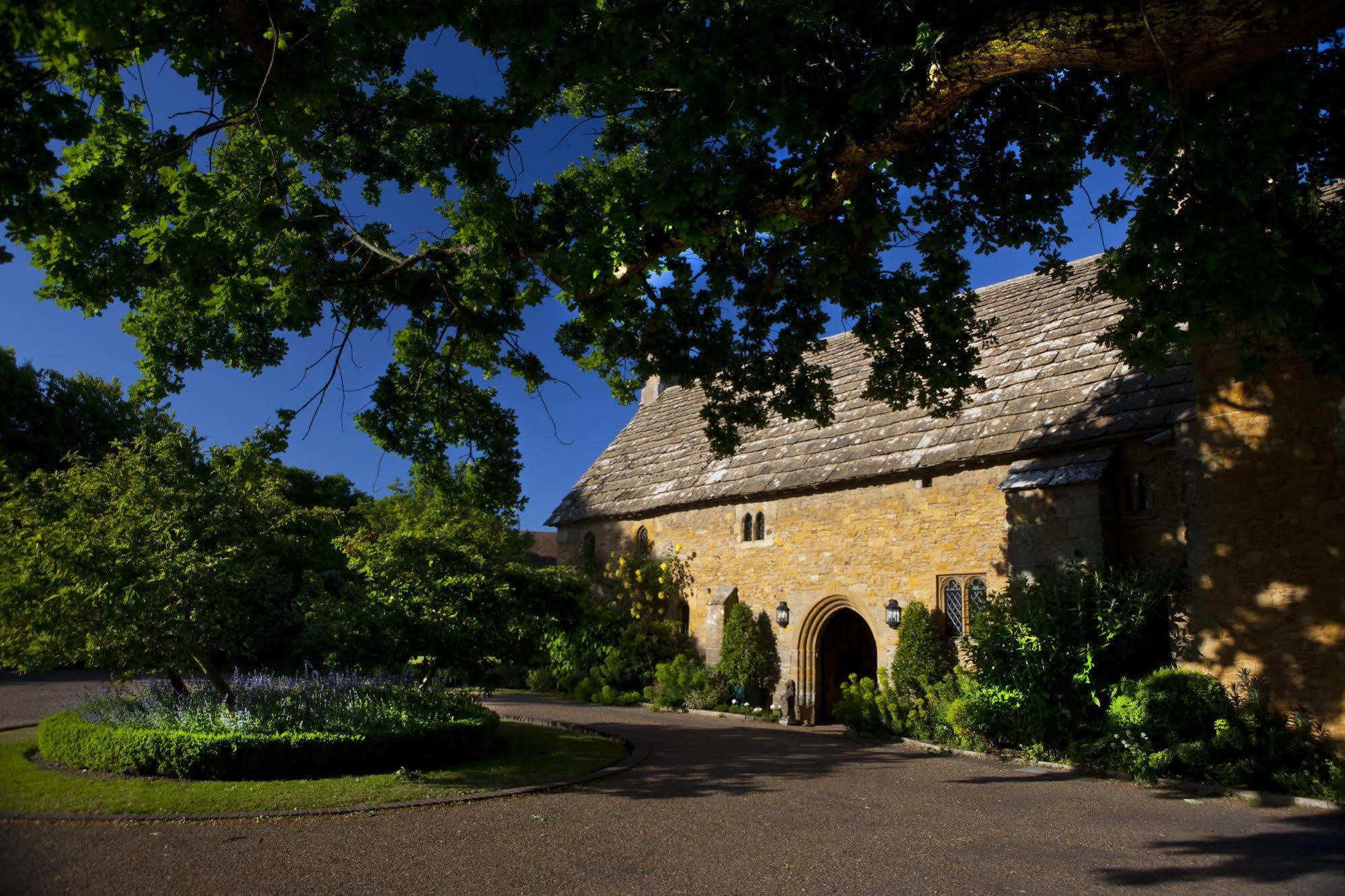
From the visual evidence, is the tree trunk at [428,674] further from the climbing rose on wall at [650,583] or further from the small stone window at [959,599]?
the climbing rose on wall at [650,583]

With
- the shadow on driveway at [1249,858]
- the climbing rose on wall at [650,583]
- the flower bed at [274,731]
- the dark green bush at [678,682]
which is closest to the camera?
the shadow on driveway at [1249,858]

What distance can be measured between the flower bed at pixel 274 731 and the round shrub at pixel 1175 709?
28.9 ft

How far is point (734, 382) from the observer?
1145 centimetres

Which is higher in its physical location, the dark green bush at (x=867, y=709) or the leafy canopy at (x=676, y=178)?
the leafy canopy at (x=676, y=178)

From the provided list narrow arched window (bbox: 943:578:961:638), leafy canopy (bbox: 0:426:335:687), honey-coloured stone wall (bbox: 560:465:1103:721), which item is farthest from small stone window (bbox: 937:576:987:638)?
leafy canopy (bbox: 0:426:335:687)

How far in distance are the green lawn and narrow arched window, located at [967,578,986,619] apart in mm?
7133

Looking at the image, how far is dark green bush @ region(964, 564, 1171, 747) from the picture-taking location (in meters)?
11.4

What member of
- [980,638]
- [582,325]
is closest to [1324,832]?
[980,638]

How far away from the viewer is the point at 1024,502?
1341cm

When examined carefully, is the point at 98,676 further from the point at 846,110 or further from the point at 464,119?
the point at 846,110

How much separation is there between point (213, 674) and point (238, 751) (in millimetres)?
2117

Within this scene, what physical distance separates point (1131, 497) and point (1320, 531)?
2.93 m

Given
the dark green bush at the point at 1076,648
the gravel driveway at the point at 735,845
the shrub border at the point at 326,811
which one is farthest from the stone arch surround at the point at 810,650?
the shrub border at the point at 326,811

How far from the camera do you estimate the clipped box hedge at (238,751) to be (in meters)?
9.16
